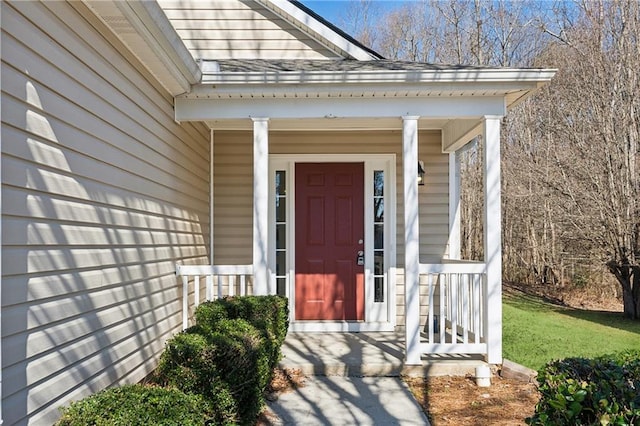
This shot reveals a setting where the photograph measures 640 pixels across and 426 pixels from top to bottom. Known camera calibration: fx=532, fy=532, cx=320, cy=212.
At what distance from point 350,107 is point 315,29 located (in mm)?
1763

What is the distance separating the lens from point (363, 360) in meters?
4.80

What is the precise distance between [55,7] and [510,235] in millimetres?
13893

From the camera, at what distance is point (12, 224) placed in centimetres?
222

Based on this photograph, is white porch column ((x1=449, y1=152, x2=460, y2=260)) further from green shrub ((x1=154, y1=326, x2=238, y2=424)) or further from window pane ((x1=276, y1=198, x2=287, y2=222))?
green shrub ((x1=154, y1=326, x2=238, y2=424))

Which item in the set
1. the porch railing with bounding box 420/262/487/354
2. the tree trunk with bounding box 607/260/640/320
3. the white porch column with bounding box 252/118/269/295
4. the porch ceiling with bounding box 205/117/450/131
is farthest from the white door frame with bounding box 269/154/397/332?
the tree trunk with bounding box 607/260/640/320

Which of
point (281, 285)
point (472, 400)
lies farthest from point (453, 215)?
point (472, 400)

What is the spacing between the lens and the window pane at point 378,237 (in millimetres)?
6320

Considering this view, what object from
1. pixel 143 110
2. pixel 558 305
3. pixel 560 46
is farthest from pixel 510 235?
pixel 143 110

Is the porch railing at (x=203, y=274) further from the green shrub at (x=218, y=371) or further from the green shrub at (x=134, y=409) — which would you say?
the green shrub at (x=134, y=409)

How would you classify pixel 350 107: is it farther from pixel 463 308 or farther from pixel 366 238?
pixel 463 308

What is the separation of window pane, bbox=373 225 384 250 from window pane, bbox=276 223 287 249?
1.07 metres

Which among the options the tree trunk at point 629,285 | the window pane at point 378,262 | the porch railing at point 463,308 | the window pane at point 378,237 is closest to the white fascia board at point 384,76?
the porch railing at point 463,308

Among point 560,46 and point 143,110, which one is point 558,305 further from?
point 143,110

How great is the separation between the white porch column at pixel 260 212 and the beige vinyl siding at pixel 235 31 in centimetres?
174
